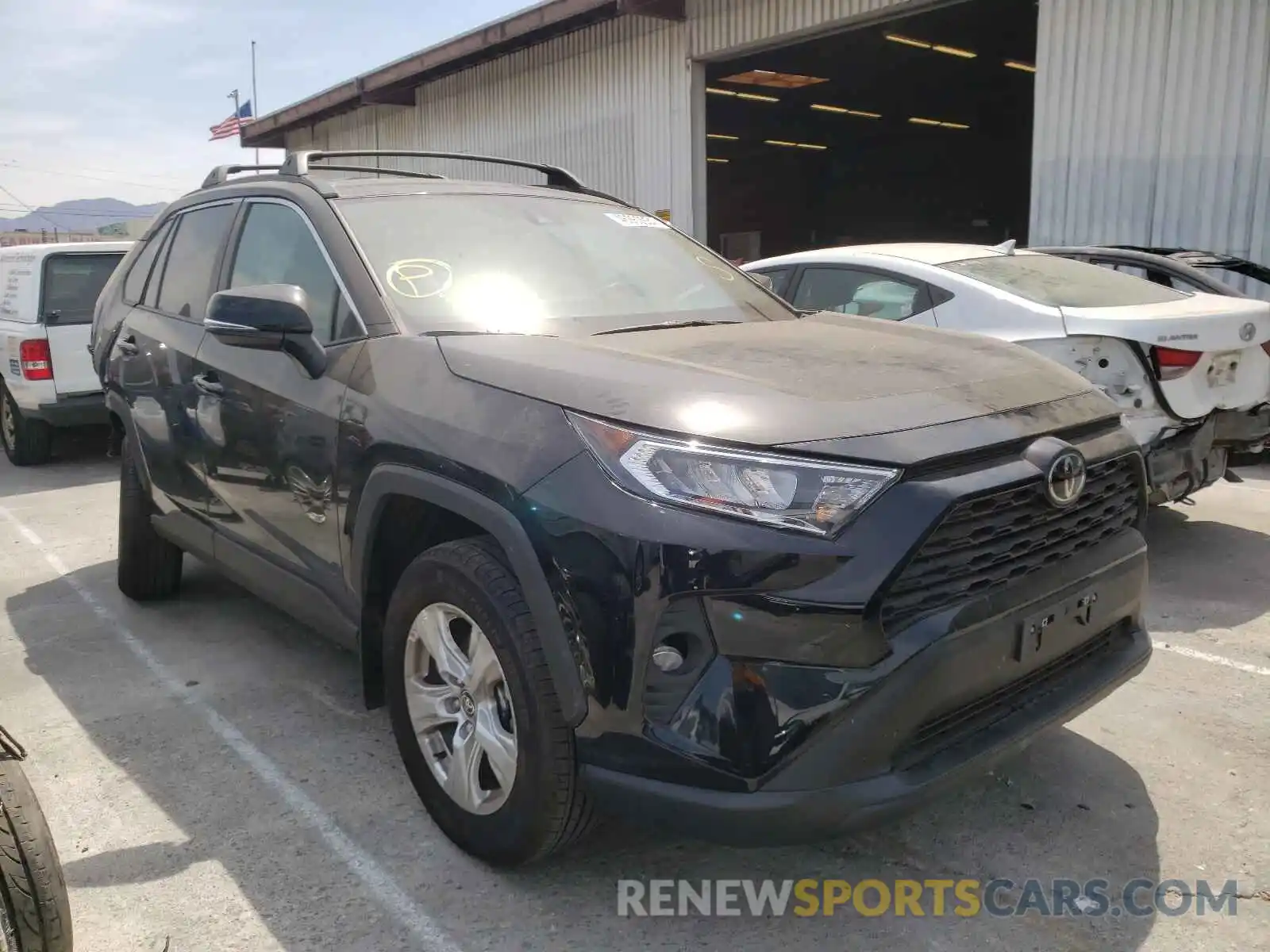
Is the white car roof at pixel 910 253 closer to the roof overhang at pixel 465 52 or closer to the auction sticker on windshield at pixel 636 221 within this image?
the auction sticker on windshield at pixel 636 221

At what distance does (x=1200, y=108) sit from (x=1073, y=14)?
58.9 inches

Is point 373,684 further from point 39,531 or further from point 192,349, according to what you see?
point 39,531

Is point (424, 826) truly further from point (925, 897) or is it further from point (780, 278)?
point (780, 278)

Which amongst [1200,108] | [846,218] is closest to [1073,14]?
[1200,108]

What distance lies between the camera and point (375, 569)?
2887 mm

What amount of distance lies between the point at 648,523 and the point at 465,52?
47.4 feet

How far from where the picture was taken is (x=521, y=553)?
227cm

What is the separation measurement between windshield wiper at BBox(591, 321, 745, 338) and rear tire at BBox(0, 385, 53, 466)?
25.0 feet

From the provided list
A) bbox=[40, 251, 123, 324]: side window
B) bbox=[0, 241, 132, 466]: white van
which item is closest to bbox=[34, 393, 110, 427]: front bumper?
bbox=[0, 241, 132, 466]: white van

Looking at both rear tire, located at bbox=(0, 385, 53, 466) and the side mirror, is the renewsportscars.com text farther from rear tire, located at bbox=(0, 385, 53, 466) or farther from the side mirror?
rear tire, located at bbox=(0, 385, 53, 466)

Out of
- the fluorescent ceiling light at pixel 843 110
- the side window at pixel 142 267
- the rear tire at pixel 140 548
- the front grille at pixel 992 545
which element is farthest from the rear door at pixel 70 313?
the fluorescent ceiling light at pixel 843 110

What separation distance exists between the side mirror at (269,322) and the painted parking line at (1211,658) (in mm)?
3292

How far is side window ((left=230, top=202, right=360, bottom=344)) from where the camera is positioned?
10.2 ft

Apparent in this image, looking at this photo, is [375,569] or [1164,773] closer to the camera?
[375,569]
